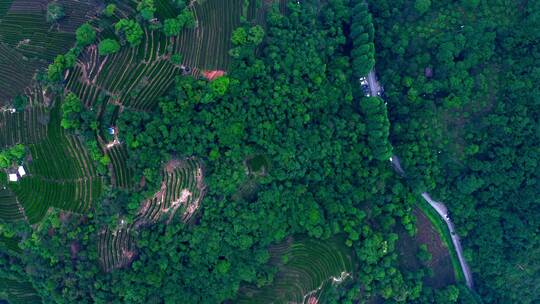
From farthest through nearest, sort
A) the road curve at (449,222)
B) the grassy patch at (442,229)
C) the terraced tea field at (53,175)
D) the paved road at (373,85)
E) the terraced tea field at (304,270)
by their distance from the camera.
A: the grassy patch at (442,229) < the road curve at (449,222) < the paved road at (373,85) < the terraced tea field at (304,270) < the terraced tea field at (53,175)

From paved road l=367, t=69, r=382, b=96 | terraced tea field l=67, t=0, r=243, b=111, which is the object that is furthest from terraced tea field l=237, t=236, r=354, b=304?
terraced tea field l=67, t=0, r=243, b=111

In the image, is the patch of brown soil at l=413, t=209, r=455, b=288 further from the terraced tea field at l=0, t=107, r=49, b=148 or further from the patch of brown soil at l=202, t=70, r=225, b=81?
the terraced tea field at l=0, t=107, r=49, b=148

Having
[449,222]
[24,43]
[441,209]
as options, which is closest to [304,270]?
[441,209]

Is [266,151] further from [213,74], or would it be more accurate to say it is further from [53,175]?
[53,175]

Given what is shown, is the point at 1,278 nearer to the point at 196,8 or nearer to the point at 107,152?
the point at 107,152

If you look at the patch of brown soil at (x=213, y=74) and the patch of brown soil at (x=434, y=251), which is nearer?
the patch of brown soil at (x=213, y=74)

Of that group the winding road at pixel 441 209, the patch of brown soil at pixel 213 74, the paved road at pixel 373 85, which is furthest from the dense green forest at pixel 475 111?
the patch of brown soil at pixel 213 74

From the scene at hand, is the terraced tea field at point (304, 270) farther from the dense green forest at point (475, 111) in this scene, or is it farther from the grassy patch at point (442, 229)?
the dense green forest at point (475, 111)
